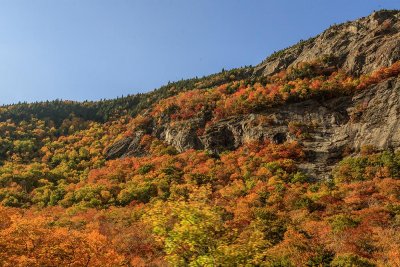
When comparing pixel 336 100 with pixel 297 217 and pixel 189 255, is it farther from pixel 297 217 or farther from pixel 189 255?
pixel 189 255

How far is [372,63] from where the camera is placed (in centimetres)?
7894

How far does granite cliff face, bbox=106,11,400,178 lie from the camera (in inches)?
2465

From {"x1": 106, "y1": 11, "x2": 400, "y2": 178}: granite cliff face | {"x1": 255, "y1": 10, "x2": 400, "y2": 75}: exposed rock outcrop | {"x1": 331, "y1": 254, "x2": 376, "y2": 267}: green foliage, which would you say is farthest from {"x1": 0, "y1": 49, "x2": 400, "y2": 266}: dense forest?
{"x1": 255, "y1": 10, "x2": 400, "y2": 75}: exposed rock outcrop

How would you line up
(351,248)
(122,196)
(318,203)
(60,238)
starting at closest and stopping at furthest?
(60,238) → (351,248) → (318,203) → (122,196)

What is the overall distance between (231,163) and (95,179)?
95.9 ft

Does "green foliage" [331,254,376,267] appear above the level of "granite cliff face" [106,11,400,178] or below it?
below

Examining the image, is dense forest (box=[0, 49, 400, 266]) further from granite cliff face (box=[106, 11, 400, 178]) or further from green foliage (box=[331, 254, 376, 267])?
granite cliff face (box=[106, 11, 400, 178])

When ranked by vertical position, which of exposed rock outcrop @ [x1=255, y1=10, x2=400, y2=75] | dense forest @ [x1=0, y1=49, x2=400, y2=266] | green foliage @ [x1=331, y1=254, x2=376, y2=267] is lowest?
green foliage @ [x1=331, y1=254, x2=376, y2=267]

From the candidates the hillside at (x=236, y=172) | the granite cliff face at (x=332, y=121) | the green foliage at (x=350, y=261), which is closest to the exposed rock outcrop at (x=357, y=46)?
the granite cliff face at (x=332, y=121)

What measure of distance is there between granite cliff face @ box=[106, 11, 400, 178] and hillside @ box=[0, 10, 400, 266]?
0.30 m

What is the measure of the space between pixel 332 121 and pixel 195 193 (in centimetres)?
5687

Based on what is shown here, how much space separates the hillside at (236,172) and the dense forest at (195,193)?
0.16 metres

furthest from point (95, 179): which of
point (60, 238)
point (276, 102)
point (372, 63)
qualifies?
point (372, 63)

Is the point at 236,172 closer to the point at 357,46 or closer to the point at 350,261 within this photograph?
the point at 350,261
